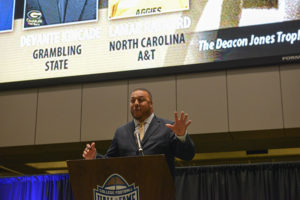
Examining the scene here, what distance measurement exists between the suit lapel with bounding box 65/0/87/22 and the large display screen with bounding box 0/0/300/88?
1cm

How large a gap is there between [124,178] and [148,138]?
441 mm

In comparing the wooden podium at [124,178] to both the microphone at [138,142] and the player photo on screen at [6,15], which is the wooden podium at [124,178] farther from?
the player photo on screen at [6,15]

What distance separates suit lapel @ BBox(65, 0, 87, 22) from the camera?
5.19 metres

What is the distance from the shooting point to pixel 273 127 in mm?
4586

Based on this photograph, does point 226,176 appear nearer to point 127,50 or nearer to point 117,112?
→ point 117,112

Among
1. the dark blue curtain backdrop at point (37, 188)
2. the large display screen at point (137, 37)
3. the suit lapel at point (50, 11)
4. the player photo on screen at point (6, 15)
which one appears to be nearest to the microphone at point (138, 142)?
the large display screen at point (137, 37)

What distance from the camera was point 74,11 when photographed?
5211 millimetres

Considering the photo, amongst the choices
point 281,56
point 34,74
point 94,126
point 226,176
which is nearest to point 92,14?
point 34,74

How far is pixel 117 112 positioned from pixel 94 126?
32 centimetres

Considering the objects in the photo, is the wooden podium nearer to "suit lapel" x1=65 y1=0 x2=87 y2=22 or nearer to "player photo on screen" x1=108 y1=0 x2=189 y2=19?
"player photo on screen" x1=108 y1=0 x2=189 y2=19

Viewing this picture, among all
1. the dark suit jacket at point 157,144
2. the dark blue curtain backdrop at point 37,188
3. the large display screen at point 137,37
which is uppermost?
the large display screen at point 137,37

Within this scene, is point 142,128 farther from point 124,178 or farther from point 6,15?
point 6,15

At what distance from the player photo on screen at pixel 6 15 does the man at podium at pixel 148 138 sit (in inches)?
129

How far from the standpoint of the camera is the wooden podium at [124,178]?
214 cm
